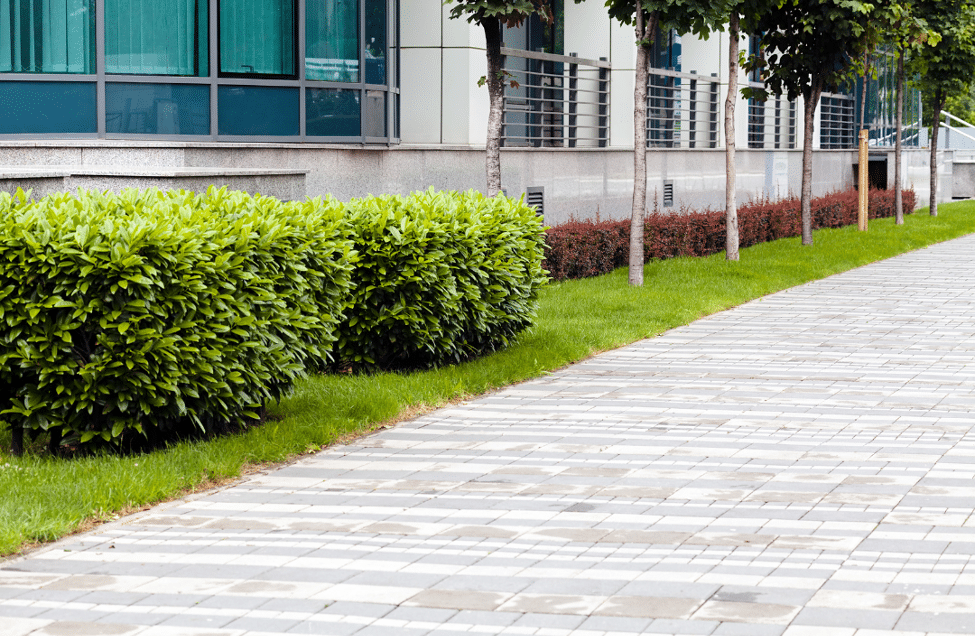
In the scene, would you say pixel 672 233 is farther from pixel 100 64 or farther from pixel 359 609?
pixel 359 609

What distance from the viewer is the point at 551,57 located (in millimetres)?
23047

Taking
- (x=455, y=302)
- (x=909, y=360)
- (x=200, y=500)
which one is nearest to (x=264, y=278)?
(x=200, y=500)

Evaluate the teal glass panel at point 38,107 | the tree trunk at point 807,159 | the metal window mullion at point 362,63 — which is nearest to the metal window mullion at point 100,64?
the teal glass panel at point 38,107

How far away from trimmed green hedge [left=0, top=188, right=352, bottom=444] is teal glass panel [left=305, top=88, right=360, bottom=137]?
26.7 feet

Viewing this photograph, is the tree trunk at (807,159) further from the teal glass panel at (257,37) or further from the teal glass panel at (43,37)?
the teal glass panel at (43,37)

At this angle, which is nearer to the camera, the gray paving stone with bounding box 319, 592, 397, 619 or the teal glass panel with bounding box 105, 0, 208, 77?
the gray paving stone with bounding box 319, 592, 397, 619

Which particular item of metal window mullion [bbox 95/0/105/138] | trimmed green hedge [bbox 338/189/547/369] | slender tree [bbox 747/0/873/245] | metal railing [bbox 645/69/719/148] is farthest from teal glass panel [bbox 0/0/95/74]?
metal railing [bbox 645/69/719/148]

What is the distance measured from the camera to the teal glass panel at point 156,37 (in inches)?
592

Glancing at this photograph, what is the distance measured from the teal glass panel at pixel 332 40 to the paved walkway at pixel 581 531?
23.6ft

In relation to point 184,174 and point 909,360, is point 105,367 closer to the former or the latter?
point 184,174

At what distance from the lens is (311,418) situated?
29.9 ft

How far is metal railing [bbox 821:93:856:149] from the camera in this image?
40906 millimetres

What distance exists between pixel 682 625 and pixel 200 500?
3105 mm

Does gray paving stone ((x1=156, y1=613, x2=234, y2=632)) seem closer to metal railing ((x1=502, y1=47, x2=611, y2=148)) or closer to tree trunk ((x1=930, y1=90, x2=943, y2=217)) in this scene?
metal railing ((x1=502, y1=47, x2=611, y2=148))
